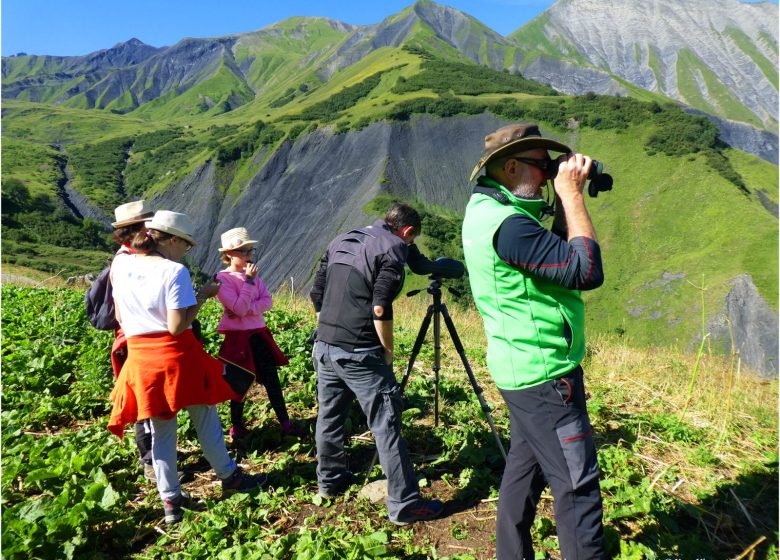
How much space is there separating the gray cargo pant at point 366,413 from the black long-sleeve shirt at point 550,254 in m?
1.55

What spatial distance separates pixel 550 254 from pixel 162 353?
259cm

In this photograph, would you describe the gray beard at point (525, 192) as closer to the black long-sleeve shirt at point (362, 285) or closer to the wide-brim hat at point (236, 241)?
the black long-sleeve shirt at point (362, 285)

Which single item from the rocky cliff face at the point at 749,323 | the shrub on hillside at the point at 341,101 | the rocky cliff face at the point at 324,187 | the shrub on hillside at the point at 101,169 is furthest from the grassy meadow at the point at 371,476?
the shrub on hillside at the point at 101,169

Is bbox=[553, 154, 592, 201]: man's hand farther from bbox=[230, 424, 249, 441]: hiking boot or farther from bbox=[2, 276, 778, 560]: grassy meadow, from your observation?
bbox=[230, 424, 249, 441]: hiking boot

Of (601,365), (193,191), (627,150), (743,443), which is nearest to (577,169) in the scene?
(743,443)

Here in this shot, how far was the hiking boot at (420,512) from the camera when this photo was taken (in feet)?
10.7

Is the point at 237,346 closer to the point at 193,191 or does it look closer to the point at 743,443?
the point at 743,443

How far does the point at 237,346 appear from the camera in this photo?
4.42 metres

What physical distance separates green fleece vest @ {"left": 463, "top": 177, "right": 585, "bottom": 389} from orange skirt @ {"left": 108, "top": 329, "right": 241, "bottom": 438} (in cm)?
215

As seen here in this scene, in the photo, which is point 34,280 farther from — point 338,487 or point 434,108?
point 434,108

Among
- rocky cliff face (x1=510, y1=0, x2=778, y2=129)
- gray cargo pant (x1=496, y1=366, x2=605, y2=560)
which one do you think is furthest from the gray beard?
rocky cliff face (x1=510, y1=0, x2=778, y2=129)

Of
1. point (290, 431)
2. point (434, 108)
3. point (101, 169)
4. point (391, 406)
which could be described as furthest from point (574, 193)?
point (101, 169)

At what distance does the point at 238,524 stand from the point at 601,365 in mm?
5260

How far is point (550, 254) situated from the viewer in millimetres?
2078
